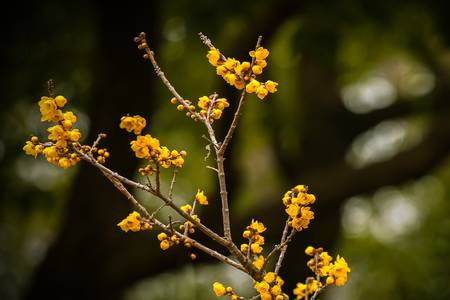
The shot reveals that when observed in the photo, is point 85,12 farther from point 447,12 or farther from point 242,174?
point 447,12

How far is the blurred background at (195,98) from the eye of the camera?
4488mm

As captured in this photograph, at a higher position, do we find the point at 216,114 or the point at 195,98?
the point at 195,98

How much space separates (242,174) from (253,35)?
3.98ft

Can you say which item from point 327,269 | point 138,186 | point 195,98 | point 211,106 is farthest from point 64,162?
point 195,98

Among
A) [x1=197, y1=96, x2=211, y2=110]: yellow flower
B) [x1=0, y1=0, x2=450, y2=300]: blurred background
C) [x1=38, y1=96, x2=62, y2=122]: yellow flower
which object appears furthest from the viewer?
[x1=0, y1=0, x2=450, y2=300]: blurred background

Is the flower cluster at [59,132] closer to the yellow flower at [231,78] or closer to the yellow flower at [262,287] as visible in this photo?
the yellow flower at [231,78]

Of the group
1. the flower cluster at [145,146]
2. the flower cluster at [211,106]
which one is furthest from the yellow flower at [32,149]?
the flower cluster at [211,106]

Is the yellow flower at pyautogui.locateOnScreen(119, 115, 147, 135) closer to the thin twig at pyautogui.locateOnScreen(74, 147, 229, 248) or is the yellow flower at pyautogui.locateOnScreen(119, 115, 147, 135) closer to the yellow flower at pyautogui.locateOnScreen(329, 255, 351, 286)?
the thin twig at pyautogui.locateOnScreen(74, 147, 229, 248)

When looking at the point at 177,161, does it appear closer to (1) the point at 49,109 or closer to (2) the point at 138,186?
(2) the point at 138,186

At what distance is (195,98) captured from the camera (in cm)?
557

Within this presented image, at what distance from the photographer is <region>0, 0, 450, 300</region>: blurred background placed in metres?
4.49

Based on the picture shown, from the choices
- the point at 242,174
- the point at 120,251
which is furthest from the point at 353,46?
the point at 120,251

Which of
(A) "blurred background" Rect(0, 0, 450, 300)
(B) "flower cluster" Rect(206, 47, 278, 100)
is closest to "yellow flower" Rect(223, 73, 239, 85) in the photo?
(B) "flower cluster" Rect(206, 47, 278, 100)

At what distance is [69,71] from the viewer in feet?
17.7
